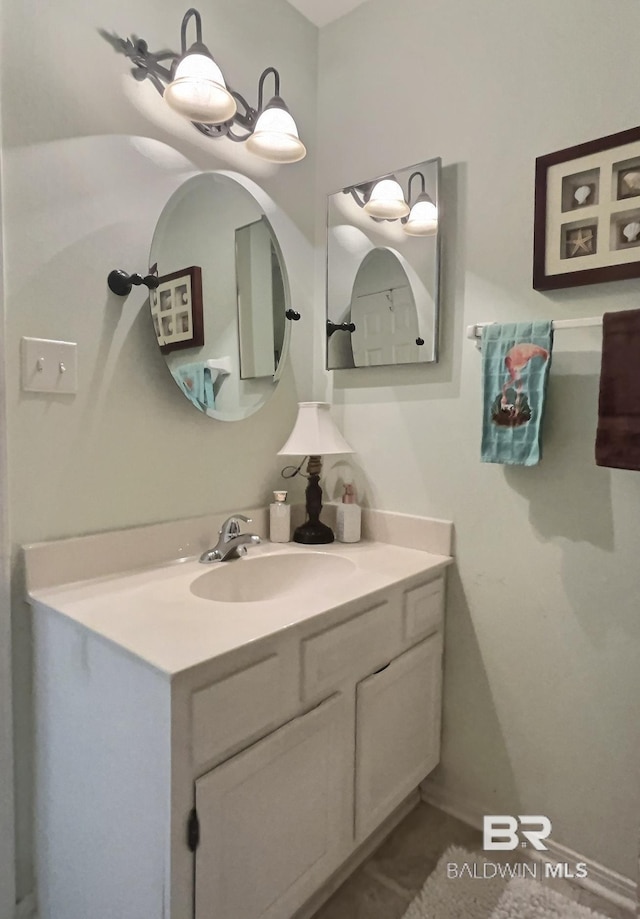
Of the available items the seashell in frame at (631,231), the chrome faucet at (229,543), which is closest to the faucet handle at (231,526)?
the chrome faucet at (229,543)

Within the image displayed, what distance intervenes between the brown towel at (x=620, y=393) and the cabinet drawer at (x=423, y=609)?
1.76ft

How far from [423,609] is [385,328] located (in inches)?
32.4

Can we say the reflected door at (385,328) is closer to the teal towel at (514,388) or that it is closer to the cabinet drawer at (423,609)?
the teal towel at (514,388)

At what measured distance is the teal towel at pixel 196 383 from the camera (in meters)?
1.30

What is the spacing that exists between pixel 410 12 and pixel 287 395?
3.77 feet

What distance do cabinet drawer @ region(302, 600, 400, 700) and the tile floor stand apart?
1.81ft

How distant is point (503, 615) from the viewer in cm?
138

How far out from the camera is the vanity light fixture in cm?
144

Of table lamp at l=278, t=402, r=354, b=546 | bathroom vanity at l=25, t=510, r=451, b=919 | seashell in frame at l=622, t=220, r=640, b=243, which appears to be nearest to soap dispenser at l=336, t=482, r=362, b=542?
table lamp at l=278, t=402, r=354, b=546

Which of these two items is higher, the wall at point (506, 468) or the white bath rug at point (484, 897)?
the wall at point (506, 468)

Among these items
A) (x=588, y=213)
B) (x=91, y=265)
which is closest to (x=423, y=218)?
(x=588, y=213)

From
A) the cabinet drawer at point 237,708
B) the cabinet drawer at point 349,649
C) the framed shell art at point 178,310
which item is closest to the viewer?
the cabinet drawer at point 237,708

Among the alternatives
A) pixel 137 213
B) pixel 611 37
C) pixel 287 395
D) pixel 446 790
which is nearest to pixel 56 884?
pixel 446 790

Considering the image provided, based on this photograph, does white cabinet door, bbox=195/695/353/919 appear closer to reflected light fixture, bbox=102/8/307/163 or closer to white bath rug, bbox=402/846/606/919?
white bath rug, bbox=402/846/606/919
